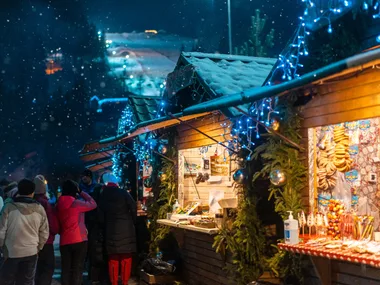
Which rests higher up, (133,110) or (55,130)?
(55,130)

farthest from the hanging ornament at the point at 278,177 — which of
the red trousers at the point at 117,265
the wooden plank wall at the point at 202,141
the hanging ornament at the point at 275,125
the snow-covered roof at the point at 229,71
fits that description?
the red trousers at the point at 117,265

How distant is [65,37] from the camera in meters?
42.9

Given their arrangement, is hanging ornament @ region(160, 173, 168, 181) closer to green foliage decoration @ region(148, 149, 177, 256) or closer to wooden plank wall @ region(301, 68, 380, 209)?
green foliage decoration @ region(148, 149, 177, 256)

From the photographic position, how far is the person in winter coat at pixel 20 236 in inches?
271

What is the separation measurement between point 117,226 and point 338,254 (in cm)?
539

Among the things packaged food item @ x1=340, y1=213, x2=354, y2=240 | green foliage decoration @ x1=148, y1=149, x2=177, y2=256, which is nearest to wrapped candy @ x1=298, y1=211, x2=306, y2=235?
packaged food item @ x1=340, y1=213, x2=354, y2=240

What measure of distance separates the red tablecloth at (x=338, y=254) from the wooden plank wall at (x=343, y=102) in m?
0.98

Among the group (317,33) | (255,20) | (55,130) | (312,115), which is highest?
(255,20)

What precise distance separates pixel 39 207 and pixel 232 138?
3260mm

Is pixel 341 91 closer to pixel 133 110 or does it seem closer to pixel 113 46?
pixel 133 110

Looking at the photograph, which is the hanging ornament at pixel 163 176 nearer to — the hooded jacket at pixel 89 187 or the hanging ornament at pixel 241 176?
the hooded jacket at pixel 89 187

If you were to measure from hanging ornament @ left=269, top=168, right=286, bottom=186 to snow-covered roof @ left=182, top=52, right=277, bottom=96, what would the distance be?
2.26 metres

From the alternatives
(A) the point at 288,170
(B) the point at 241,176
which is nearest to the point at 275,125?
(A) the point at 288,170

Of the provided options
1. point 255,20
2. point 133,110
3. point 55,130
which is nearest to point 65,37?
point 55,130
